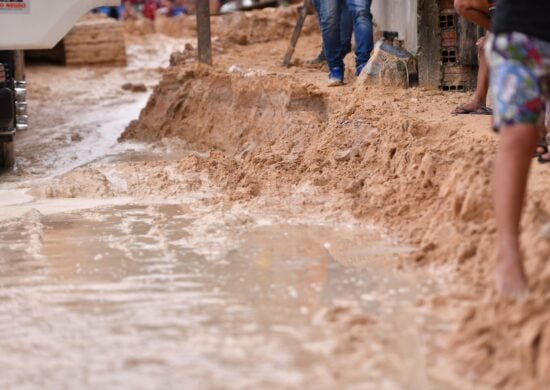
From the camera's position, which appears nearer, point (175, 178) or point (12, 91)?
point (175, 178)

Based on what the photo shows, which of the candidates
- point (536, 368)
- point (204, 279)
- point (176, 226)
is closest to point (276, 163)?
point (176, 226)

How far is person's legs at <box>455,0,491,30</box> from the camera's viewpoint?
577 centimetres

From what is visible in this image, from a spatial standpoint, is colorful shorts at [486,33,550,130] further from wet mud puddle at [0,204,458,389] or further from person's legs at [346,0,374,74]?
person's legs at [346,0,374,74]

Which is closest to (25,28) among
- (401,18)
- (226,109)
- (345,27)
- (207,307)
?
(226,109)

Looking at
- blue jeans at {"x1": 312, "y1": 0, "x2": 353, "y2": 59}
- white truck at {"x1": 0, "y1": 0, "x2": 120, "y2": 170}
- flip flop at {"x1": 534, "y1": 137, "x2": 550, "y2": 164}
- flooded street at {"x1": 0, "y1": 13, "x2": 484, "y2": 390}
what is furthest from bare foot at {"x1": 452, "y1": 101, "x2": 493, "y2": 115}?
white truck at {"x1": 0, "y1": 0, "x2": 120, "y2": 170}

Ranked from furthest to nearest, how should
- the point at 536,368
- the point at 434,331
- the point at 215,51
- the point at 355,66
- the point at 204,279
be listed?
1. the point at 215,51
2. the point at 355,66
3. the point at 204,279
4. the point at 434,331
5. the point at 536,368

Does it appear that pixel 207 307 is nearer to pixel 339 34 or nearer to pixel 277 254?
pixel 277 254

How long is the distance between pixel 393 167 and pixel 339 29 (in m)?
2.69

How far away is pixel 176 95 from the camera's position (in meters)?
9.65

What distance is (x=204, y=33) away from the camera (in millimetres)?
9797

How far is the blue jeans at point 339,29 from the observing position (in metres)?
8.16

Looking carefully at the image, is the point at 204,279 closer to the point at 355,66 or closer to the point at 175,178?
the point at 175,178

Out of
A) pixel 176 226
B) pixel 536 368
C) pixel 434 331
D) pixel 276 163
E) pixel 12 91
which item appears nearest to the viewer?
pixel 536 368

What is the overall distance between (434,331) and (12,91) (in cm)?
507
